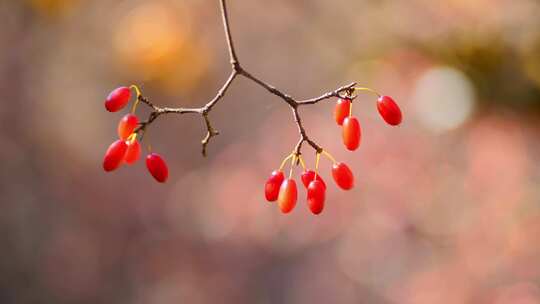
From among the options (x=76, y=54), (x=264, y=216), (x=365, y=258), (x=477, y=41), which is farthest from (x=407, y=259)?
(x=76, y=54)

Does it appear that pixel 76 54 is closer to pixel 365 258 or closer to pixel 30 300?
pixel 30 300

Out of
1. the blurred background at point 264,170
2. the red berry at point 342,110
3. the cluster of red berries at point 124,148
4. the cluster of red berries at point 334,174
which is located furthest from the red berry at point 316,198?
the blurred background at point 264,170

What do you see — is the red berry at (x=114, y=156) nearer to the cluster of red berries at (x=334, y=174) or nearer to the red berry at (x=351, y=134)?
the cluster of red berries at (x=334, y=174)

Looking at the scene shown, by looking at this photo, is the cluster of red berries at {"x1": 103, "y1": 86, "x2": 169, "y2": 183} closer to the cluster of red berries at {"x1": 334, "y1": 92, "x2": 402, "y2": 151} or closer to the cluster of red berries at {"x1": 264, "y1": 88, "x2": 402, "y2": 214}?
the cluster of red berries at {"x1": 264, "y1": 88, "x2": 402, "y2": 214}

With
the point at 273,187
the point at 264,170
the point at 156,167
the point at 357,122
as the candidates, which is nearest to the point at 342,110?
the point at 357,122

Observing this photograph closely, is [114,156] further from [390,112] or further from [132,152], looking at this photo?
[390,112]

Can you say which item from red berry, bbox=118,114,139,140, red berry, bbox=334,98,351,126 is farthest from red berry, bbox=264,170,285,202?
red berry, bbox=118,114,139,140
